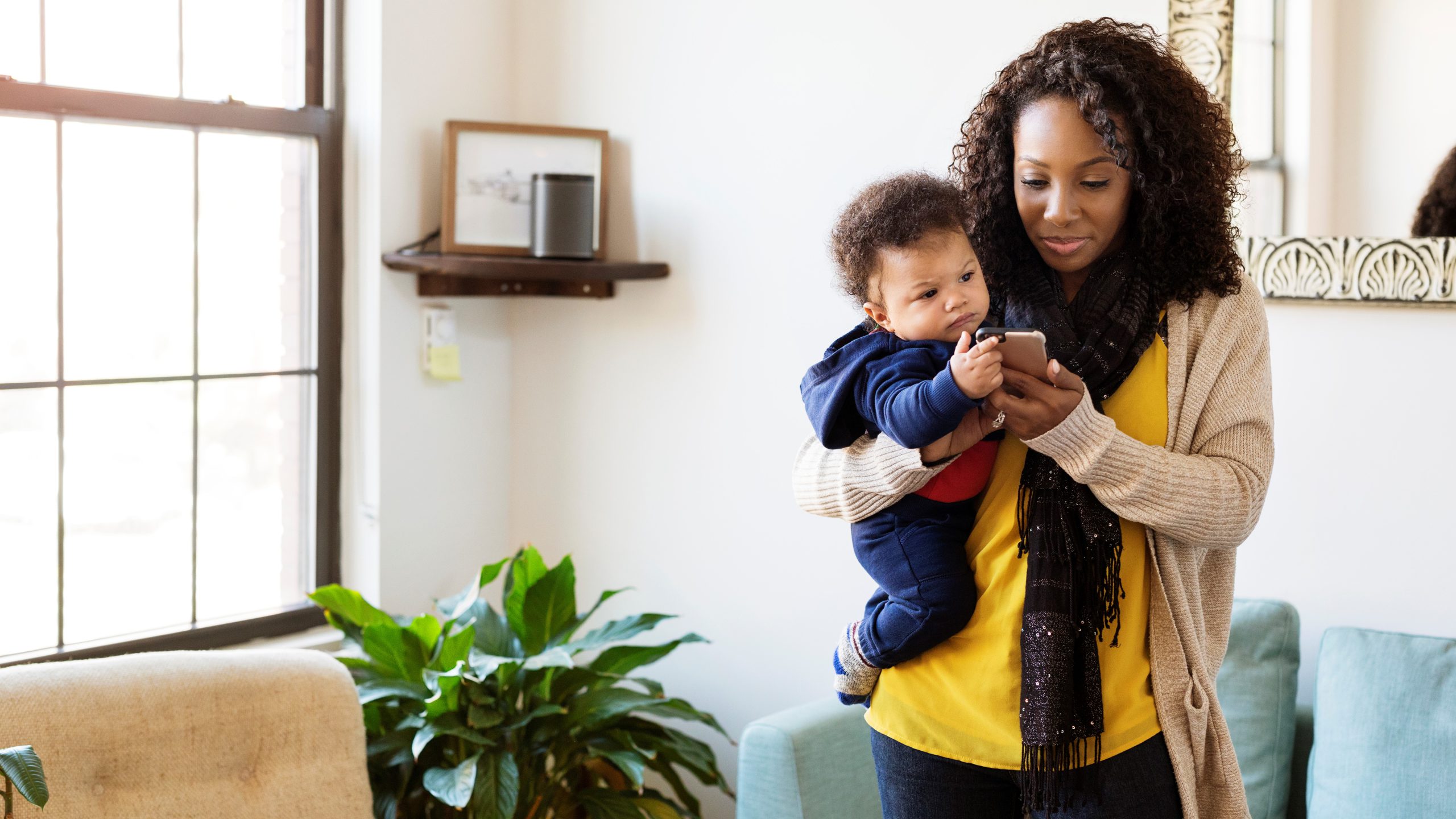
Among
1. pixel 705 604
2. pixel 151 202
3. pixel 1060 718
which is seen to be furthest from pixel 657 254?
pixel 1060 718

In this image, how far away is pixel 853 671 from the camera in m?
1.35

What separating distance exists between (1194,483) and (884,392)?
0.31m

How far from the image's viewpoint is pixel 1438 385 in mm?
1913

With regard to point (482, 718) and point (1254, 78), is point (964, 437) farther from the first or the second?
point (482, 718)

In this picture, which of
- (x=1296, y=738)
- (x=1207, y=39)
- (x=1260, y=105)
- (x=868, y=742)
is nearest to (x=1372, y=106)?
(x=1260, y=105)

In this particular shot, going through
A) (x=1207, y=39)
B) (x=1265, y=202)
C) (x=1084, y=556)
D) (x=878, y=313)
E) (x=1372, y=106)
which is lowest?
(x=1084, y=556)

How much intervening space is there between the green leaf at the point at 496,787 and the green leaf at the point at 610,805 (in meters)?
0.20

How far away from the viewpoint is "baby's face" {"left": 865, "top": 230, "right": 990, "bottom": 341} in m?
1.24

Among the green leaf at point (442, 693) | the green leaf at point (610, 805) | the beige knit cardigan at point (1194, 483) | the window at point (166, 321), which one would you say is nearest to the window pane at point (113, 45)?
the window at point (166, 321)

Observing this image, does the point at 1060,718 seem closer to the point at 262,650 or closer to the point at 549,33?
the point at 262,650

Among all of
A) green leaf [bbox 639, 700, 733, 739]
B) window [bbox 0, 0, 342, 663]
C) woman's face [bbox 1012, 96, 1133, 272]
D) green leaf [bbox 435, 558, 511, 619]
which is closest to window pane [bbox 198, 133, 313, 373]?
window [bbox 0, 0, 342, 663]

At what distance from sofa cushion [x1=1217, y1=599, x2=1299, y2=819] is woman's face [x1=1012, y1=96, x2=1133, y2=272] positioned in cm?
96

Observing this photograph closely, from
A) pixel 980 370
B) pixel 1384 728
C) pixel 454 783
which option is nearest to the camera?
pixel 980 370

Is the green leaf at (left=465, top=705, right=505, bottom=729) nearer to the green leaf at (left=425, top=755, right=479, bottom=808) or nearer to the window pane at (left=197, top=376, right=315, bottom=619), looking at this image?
the green leaf at (left=425, top=755, right=479, bottom=808)
